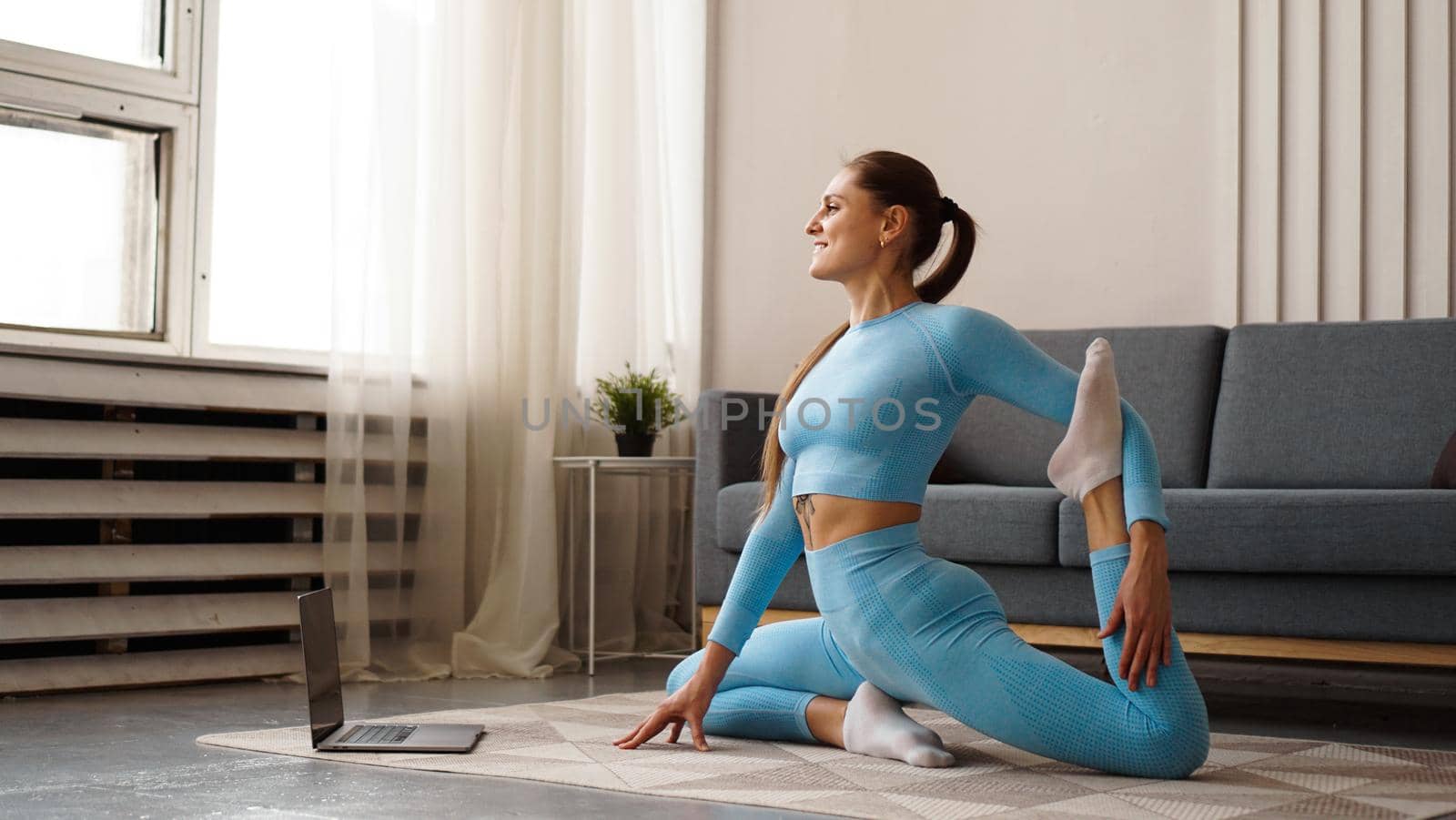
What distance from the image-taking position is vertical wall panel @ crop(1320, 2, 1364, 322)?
3.46m

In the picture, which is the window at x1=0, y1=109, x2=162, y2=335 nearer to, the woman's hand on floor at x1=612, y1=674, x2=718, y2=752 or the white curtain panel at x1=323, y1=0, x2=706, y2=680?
the white curtain panel at x1=323, y1=0, x2=706, y2=680

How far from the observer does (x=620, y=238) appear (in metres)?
4.14

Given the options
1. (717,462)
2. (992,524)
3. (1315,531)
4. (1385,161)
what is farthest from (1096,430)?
(1385,161)

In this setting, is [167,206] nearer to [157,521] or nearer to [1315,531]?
[157,521]

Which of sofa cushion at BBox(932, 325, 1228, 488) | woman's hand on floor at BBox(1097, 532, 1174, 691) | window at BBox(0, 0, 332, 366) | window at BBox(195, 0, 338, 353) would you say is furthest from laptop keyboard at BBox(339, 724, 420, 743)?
sofa cushion at BBox(932, 325, 1228, 488)

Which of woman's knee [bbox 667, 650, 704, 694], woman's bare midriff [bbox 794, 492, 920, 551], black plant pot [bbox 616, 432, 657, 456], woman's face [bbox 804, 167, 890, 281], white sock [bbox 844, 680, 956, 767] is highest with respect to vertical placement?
woman's face [bbox 804, 167, 890, 281]

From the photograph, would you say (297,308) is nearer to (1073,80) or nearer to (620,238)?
(620,238)

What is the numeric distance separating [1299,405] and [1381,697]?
0.67 meters

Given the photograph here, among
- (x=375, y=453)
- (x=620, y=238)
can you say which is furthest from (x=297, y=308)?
(x=620, y=238)

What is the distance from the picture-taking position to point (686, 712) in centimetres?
208

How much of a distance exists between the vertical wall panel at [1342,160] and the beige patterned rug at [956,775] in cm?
147

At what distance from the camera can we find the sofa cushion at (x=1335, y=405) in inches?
122

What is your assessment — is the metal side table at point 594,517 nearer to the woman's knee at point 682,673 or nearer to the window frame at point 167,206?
the window frame at point 167,206

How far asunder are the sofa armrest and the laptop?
1.04m
